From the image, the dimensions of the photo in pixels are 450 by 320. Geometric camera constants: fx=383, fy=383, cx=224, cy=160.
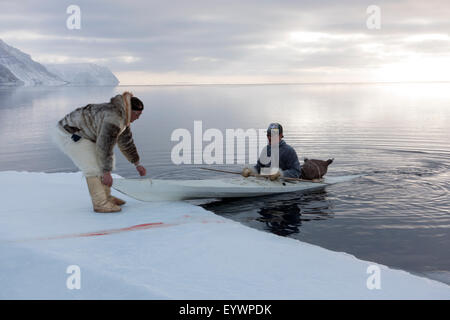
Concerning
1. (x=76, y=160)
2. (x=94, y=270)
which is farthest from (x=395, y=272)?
(x=76, y=160)

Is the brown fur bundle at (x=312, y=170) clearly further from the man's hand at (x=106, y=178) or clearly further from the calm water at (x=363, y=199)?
→ the man's hand at (x=106, y=178)

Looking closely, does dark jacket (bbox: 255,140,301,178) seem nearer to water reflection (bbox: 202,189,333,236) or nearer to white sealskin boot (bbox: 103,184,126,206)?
water reflection (bbox: 202,189,333,236)

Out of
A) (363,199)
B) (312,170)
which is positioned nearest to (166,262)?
(363,199)

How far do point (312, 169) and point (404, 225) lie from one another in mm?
3233

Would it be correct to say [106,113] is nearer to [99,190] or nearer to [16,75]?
[99,190]

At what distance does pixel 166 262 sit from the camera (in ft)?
15.7

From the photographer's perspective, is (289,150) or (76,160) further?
(289,150)

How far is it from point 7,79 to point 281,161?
188 meters

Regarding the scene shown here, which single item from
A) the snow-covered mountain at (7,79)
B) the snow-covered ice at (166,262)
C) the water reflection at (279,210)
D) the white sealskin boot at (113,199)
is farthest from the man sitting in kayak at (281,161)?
the snow-covered mountain at (7,79)

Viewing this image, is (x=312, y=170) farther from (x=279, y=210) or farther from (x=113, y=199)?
(x=113, y=199)

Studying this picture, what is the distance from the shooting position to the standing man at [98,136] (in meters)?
6.04

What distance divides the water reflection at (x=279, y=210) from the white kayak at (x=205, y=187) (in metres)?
0.24

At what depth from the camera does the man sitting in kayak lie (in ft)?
31.7
